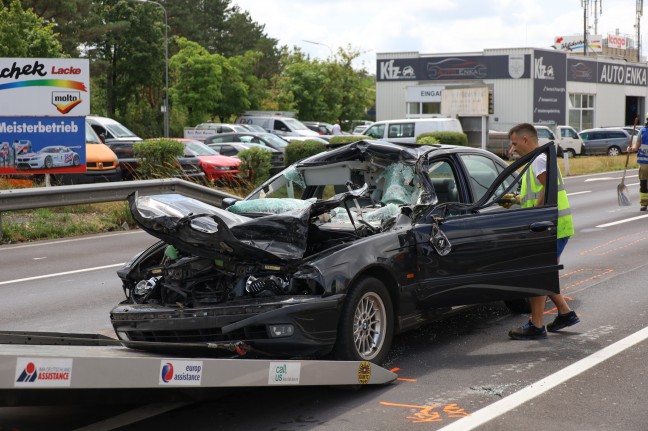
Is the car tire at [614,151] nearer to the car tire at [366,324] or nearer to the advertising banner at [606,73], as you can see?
the advertising banner at [606,73]

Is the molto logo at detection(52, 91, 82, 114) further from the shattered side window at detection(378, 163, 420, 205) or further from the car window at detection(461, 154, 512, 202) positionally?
the shattered side window at detection(378, 163, 420, 205)

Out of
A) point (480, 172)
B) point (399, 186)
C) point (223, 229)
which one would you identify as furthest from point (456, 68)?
point (223, 229)

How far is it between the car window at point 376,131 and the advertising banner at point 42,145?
61.3 ft

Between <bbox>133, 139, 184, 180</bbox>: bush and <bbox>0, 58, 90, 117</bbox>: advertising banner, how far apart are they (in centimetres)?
204

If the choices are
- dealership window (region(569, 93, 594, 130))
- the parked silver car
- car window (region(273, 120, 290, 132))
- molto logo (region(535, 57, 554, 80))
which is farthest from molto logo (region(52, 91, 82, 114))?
dealership window (region(569, 93, 594, 130))

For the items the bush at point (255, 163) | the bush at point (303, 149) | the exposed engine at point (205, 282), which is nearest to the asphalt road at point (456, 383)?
the exposed engine at point (205, 282)

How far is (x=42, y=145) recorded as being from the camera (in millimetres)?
21469

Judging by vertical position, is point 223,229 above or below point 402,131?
below

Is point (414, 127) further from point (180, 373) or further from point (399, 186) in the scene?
point (180, 373)

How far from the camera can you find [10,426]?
5730mm

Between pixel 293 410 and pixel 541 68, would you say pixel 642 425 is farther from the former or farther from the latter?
pixel 541 68

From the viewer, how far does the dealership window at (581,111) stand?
207 feet

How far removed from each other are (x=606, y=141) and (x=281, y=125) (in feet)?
55.3

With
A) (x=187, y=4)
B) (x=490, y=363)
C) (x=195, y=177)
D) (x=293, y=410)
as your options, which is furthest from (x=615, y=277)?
(x=187, y=4)
